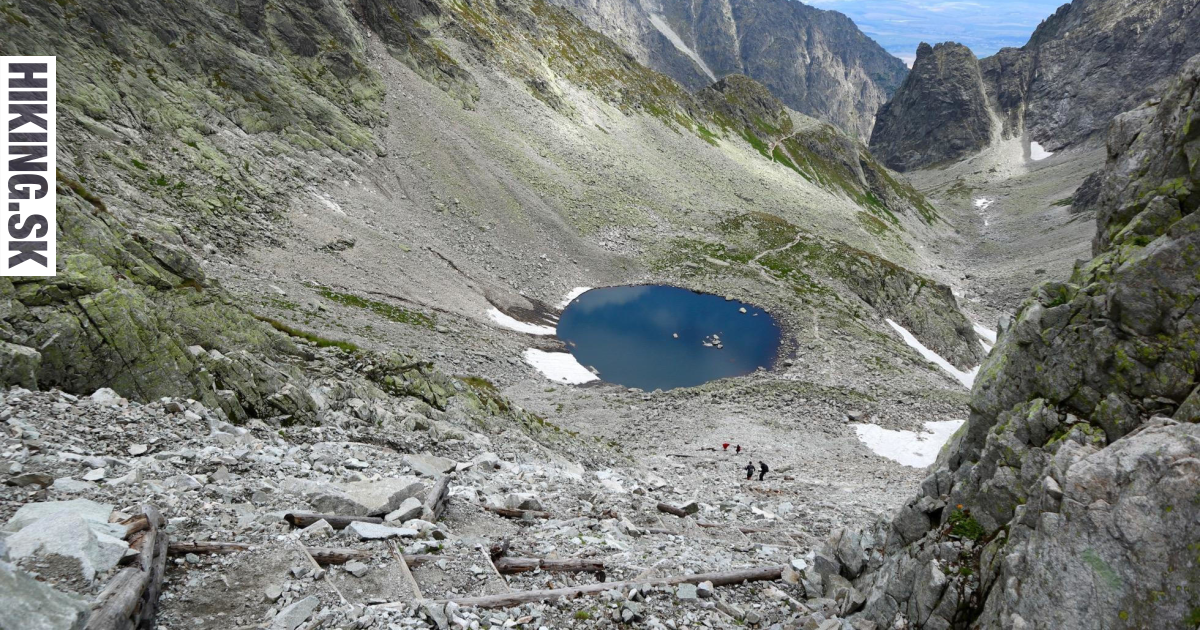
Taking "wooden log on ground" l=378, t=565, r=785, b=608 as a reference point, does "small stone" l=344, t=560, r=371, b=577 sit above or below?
above

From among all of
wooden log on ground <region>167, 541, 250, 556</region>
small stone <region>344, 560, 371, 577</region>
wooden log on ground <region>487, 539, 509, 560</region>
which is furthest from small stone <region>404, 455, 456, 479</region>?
wooden log on ground <region>167, 541, 250, 556</region>

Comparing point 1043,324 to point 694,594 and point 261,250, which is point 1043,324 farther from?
point 261,250

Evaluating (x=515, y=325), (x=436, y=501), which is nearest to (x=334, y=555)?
(x=436, y=501)

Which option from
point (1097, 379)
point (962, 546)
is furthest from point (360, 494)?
point (1097, 379)

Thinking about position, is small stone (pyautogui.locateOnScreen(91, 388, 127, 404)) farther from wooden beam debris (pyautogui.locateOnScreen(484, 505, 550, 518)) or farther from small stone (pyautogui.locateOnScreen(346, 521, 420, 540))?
wooden beam debris (pyautogui.locateOnScreen(484, 505, 550, 518))

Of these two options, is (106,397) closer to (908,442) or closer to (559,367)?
(559,367)

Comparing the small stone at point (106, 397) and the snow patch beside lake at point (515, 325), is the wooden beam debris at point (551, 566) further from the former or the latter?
the snow patch beside lake at point (515, 325)
